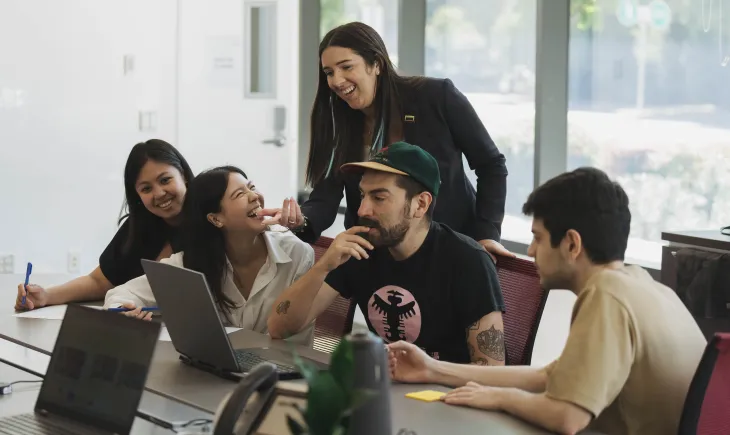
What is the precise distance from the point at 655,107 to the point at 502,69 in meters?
1.09

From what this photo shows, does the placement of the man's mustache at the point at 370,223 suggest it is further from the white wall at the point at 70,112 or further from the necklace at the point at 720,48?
the white wall at the point at 70,112

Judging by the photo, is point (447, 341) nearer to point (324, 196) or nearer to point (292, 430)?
point (324, 196)

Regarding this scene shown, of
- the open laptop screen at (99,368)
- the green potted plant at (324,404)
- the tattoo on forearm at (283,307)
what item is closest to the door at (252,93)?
the tattoo on forearm at (283,307)

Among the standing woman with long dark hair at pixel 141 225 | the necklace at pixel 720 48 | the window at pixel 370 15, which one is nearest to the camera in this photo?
the standing woman with long dark hair at pixel 141 225

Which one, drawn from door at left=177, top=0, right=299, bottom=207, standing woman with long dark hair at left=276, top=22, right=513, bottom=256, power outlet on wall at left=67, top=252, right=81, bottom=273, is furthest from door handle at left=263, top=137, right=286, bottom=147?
standing woman with long dark hair at left=276, top=22, right=513, bottom=256

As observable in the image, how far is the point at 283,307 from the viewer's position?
2.79 metres

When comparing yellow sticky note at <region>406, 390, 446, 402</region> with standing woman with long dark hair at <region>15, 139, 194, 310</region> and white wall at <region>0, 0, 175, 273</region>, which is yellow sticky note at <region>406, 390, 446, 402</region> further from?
white wall at <region>0, 0, 175, 273</region>

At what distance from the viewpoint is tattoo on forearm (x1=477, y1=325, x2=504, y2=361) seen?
97.8 inches

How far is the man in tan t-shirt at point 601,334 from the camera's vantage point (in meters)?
1.83

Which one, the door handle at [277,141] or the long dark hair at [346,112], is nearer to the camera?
the long dark hair at [346,112]

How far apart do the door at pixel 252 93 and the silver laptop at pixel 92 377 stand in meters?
5.11

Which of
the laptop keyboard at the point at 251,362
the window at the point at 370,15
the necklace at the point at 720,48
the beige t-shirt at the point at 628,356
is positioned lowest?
the laptop keyboard at the point at 251,362

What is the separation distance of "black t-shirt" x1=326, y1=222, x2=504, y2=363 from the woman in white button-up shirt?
1.21 feet

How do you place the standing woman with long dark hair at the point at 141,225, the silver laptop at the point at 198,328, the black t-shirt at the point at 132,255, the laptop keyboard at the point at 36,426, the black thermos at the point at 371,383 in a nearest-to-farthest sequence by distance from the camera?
the black thermos at the point at 371,383 → the laptop keyboard at the point at 36,426 → the silver laptop at the point at 198,328 → the standing woman with long dark hair at the point at 141,225 → the black t-shirt at the point at 132,255
